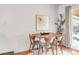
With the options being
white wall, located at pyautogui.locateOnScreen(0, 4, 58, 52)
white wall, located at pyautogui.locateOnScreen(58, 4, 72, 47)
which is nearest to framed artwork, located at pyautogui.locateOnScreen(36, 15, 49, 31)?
white wall, located at pyautogui.locateOnScreen(0, 4, 58, 52)

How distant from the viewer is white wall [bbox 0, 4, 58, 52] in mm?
1369

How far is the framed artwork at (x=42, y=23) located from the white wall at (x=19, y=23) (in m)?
0.05

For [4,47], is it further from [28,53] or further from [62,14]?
[62,14]

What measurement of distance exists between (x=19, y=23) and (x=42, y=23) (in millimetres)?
329

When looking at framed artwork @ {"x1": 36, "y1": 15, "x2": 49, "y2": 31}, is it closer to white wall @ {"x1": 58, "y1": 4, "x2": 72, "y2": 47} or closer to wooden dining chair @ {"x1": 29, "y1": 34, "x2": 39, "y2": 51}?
wooden dining chair @ {"x1": 29, "y1": 34, "x2": 39, "y2": 51}

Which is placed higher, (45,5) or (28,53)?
(45,5)

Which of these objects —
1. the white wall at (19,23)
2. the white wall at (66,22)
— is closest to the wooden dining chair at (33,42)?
the white wall at (19,23)

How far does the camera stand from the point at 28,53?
1.43 m

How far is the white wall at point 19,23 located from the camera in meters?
1.37

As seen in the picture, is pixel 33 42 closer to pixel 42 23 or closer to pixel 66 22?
pixel 42 23

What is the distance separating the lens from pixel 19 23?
142 centimetres

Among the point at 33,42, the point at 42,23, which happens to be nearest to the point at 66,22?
the point at 42,23
